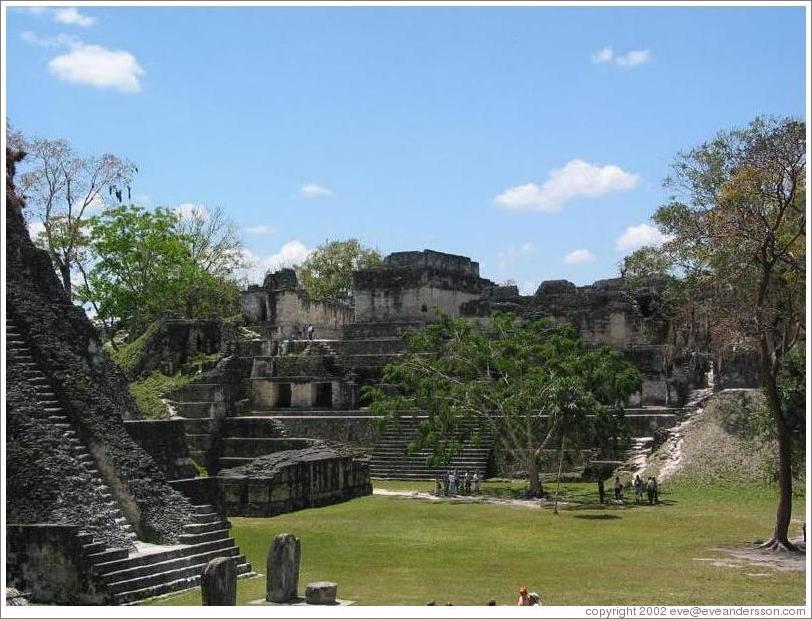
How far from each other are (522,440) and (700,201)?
7.63 m

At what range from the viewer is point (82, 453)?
38.1ft

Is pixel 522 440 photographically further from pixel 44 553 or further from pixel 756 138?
pixel 44 553

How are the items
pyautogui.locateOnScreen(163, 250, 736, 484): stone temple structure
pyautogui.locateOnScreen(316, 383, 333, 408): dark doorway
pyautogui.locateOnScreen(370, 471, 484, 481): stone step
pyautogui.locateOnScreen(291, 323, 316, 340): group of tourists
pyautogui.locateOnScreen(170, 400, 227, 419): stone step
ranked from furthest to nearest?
pyautogui.locateOnScreen(291, 323, 316, 340): group of tourists < pyautogui.locateOnScreen(316, 383, 333, 408): dark doorway < pyautogui.locateOnScreen(170, 400, 227, 419): stone step < pyautogui.locateOnScreen(163, 250, 736, 484): stone temple structure < pyautogui.locateOnScreen(370, 471, 484, 481): stone step

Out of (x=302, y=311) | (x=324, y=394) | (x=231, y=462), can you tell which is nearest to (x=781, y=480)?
(x=231, y=462)

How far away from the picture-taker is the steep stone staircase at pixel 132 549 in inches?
393

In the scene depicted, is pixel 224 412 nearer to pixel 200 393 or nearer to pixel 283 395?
pixel 200 393

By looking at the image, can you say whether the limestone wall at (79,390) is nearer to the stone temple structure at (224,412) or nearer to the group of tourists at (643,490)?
the stone temple structure at (224,412)

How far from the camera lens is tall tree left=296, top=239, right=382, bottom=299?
50250 millimetres

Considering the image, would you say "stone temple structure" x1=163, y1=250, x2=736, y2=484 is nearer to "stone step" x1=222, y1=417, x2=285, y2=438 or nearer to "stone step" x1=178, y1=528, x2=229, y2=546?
"stone step" x1=222, y1=417, x2=285, y2=438

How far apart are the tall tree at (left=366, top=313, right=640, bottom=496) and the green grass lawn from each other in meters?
1.52

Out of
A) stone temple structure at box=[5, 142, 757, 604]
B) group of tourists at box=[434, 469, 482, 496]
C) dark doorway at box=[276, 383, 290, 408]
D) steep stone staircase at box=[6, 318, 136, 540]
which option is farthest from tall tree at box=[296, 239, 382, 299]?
steep stone staircase at box=[6, 318, 136, 540]

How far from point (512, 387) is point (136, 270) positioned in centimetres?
2062

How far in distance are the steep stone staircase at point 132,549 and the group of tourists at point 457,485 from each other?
8660 mm

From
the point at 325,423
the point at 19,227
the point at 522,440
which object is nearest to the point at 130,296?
the point at 325,423
